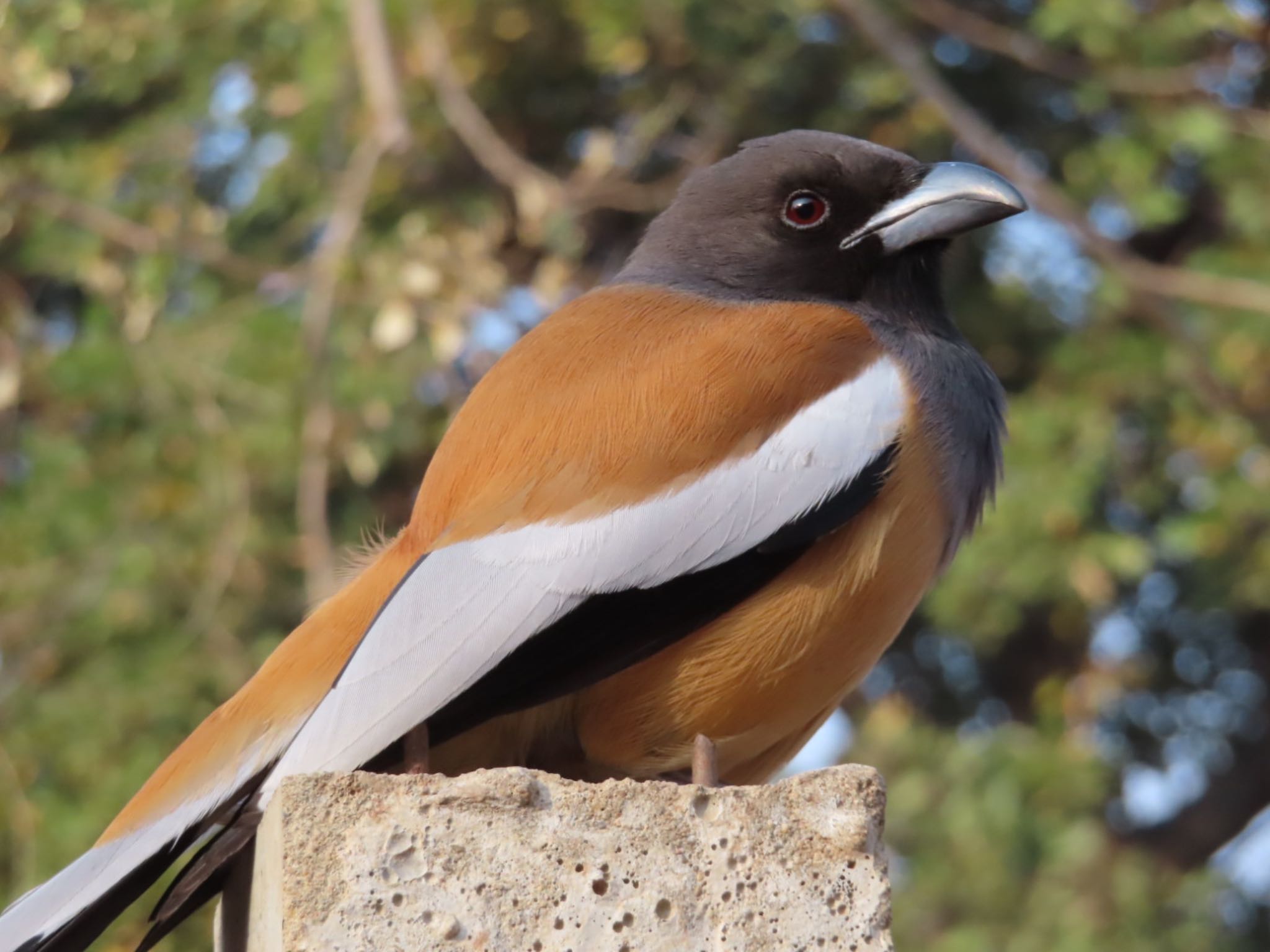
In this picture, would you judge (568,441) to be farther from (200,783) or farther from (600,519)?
(200,783)

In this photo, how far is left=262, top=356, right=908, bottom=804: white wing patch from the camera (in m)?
2.86

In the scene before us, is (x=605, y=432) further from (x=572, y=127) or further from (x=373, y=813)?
(x=572, y=127)

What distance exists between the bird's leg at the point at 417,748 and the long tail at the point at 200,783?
190 mm

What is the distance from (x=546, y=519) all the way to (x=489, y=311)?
4.21 meters

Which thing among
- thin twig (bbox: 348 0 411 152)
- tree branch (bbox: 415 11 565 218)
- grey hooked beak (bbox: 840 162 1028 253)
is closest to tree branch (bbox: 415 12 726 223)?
tree branch (bbox: 415 11 565 218)

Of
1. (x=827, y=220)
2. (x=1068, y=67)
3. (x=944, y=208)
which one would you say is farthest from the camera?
(x=1068, y=67)

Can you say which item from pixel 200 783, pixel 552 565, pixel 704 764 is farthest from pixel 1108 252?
pixel 200 783

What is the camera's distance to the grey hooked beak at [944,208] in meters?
4.06

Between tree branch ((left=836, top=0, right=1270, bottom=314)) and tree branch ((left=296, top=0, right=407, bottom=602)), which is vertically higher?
tree branch ((left=296, top=0, right=407, bottom=602))

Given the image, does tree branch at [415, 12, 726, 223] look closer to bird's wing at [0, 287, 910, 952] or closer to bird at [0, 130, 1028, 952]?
bird at [0, 130, 1028, 952]

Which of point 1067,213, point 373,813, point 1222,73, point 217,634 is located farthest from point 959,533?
point 1222,73

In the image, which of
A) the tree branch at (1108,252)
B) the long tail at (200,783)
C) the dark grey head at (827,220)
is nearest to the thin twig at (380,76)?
the tree branch at (1108,252)

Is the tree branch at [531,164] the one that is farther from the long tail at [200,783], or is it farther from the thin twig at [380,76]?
the long tail at [200,783]

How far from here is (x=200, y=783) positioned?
2.96 metres
